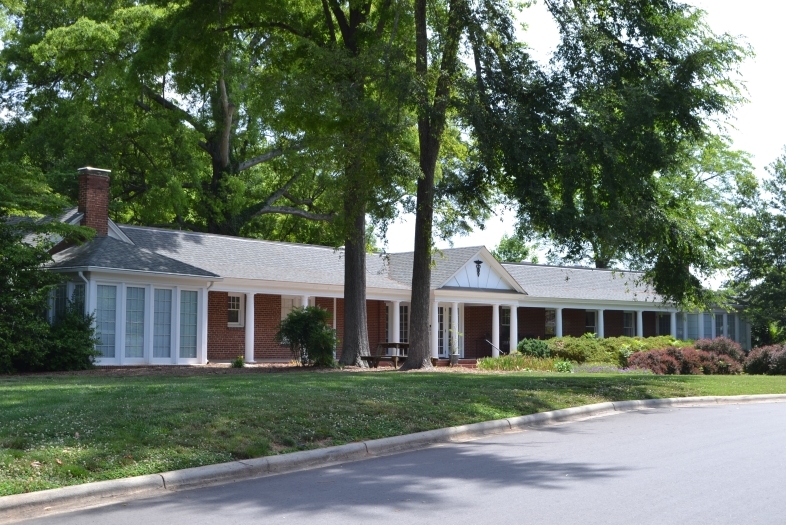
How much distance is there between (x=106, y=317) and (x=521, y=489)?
1710 centimetres

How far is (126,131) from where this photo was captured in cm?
3469

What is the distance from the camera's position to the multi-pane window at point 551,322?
1688 inches

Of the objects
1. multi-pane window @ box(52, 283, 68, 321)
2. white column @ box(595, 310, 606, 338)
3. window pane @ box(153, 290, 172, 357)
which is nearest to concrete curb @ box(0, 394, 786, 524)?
window pane @ box(153, 290, 172, 357)

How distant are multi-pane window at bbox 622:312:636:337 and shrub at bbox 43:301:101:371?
31.0 meters

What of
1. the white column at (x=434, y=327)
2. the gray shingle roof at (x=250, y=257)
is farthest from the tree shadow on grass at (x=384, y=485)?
the white column at (x=434, y=327)

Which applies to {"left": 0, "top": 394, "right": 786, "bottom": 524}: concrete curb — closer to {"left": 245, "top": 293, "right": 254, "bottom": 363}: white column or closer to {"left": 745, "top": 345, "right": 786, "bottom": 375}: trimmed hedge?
{"left": 245, "top": 293, "right": 254, "bottom": 363}: white column

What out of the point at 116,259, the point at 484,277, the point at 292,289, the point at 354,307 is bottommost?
the point at 354,307

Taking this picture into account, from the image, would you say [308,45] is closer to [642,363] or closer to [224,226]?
[642,363]

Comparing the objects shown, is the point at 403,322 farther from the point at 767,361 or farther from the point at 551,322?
the point at 767,361

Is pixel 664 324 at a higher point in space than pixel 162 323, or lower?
higher

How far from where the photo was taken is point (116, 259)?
2328 centimetres

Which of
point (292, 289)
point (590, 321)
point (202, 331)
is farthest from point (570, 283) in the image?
point (202, 331)

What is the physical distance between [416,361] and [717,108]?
9.48 meters

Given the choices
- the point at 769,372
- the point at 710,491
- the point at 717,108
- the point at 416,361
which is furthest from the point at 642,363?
the point at 710,491
